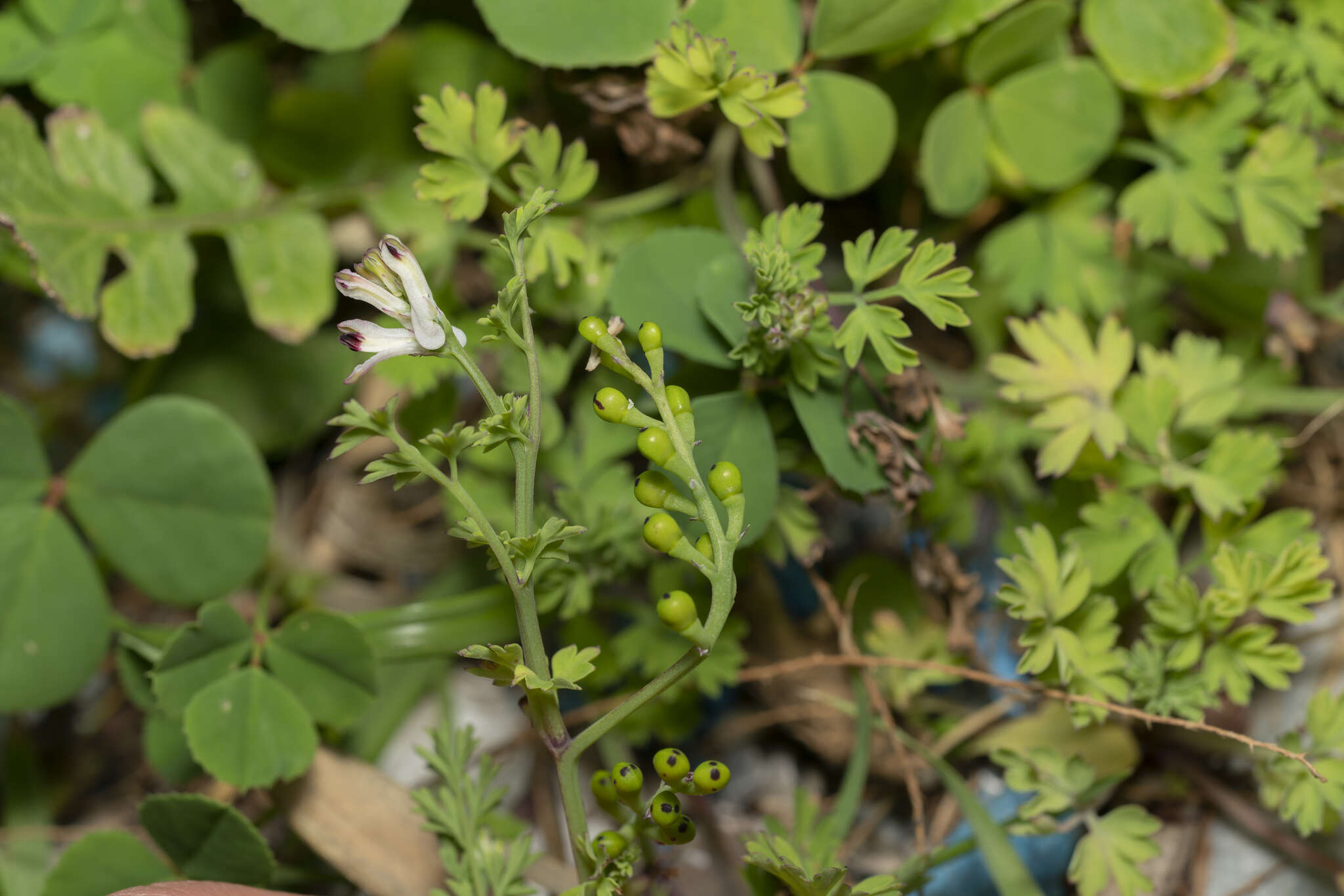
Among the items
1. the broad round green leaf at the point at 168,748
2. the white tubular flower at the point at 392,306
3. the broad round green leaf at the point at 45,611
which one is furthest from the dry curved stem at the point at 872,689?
the broad round green leaf at the point at 45,611

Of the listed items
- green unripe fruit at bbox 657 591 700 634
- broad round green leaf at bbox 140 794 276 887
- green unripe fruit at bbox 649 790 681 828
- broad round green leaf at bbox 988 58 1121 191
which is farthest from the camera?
broad round green leaf at bbox 988 58 1121 191

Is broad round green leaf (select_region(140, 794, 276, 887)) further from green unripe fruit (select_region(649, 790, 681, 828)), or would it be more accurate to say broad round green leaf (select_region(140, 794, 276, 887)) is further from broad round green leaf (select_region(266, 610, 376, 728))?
green unripe fruit (select_region(649, 790, 681, 828))

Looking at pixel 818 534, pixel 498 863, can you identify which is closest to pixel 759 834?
pixel 498 863

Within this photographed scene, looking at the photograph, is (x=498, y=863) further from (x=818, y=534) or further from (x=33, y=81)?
(x=33, y=81)

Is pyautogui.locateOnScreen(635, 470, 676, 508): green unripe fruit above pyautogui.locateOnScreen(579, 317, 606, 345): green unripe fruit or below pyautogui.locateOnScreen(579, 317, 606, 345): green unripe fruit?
below

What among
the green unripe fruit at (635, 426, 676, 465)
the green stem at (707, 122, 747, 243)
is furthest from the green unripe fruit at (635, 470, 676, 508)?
the green stem at (707, 122, 747, 243)

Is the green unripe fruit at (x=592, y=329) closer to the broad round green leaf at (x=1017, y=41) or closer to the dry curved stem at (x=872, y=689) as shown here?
the dry curved stem at (x=872, y=689)
